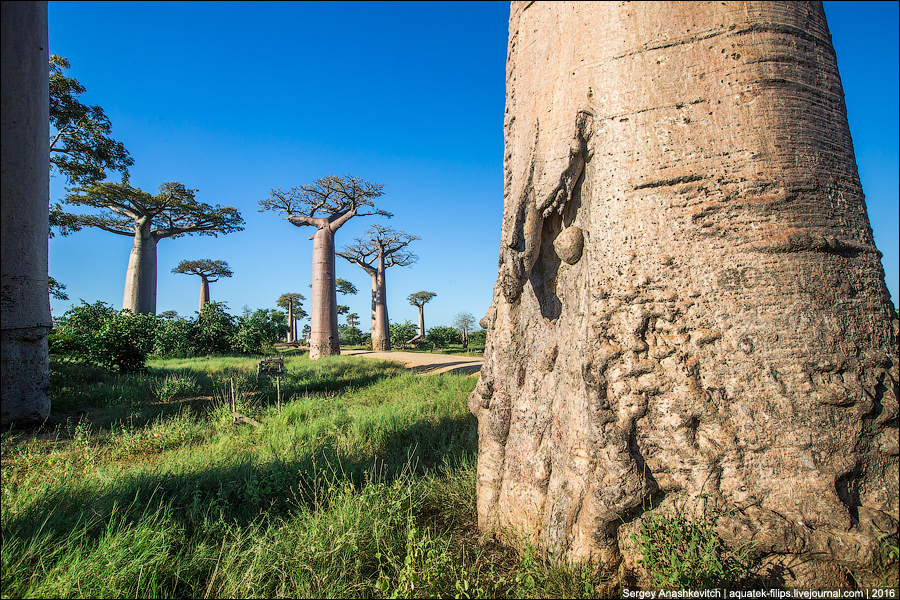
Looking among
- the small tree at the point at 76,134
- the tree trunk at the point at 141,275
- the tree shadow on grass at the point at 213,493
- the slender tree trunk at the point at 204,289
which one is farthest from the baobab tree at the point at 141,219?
the tree shadow on grass at the point at 213,493

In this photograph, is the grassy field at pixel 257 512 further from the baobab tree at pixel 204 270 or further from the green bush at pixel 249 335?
the baobab tree at pixel 204 270

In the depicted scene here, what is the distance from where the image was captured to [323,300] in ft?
42.7

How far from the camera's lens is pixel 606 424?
5.67 feet

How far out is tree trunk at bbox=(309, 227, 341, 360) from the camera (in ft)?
42.0

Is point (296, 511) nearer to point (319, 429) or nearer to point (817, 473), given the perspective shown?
point (319, 429)

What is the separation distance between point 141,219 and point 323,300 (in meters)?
6.54

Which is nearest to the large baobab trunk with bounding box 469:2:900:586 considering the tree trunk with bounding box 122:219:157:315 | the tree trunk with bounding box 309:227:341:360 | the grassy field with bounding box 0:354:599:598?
the grassy field with bounding box 0:354:599:598

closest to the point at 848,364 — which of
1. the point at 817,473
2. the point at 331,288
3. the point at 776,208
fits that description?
the point at 817,473

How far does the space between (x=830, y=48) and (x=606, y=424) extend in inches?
75.1

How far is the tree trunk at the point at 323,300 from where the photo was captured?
12.8 meters

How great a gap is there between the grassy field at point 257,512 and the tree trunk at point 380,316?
13.6 metres

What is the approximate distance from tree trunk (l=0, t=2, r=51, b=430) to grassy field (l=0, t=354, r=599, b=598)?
0.41m

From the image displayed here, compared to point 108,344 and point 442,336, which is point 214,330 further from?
point 442,336

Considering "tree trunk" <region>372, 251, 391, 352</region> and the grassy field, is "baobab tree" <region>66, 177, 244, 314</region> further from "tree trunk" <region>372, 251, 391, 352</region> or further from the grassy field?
the grassy field
